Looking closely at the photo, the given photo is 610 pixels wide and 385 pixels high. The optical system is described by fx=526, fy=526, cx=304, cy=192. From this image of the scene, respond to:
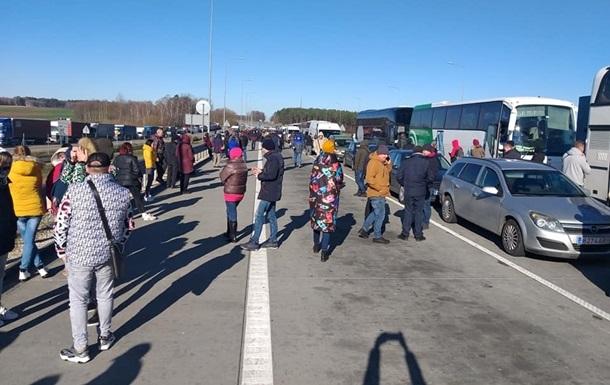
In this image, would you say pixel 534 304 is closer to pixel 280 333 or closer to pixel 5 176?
pixel 280 333

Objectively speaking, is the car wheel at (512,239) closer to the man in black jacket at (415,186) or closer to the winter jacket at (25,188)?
the man in black jacket at (415,186)

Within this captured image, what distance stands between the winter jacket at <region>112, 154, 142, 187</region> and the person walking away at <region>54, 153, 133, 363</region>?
224 inches

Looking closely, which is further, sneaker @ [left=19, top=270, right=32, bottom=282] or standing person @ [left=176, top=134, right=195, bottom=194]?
standing person @ [left=176, top=134, right=195, bottom=194]

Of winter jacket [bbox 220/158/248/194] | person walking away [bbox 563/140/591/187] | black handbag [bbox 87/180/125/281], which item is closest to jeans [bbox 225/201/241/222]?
winter jacket [bbox 220/158/248/194]

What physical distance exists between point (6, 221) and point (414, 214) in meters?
6.81

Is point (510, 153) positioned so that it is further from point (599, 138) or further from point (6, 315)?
point (6, 315)

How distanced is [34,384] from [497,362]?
3.76 metres

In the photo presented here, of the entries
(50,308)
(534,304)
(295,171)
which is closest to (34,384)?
(50,308)

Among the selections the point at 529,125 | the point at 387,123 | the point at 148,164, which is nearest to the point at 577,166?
the point at 529,125

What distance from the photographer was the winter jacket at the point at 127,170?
9945mm

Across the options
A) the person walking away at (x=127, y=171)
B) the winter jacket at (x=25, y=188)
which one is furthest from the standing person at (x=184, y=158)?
the winter jacket at (x=25, y=188)

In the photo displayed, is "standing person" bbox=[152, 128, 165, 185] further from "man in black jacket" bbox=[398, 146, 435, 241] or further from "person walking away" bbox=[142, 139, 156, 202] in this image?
"man in black jacket" bbox=[398, 146, 435, 241]

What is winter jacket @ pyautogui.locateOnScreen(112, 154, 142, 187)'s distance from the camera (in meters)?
9.95

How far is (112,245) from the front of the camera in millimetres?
4434
